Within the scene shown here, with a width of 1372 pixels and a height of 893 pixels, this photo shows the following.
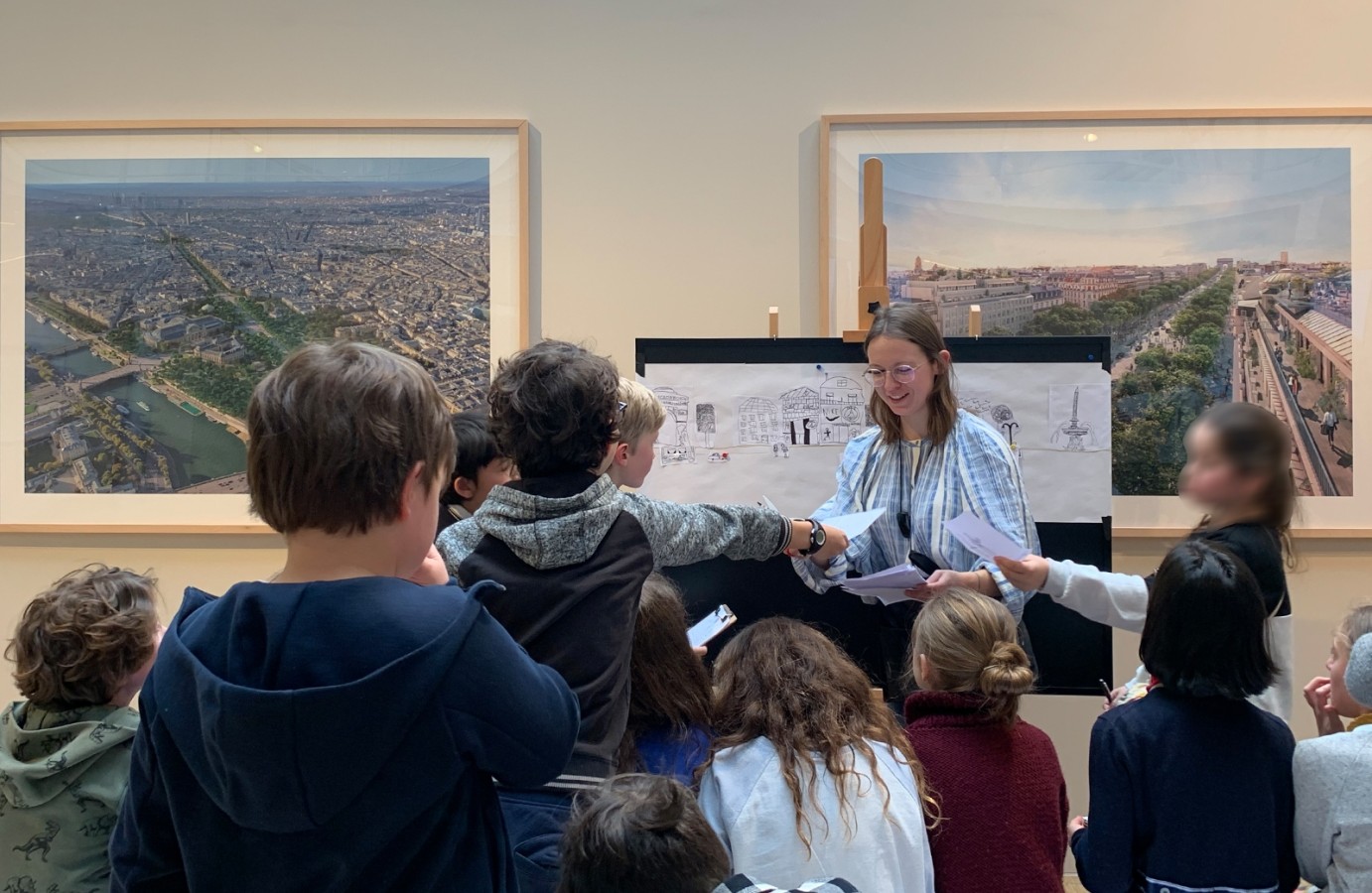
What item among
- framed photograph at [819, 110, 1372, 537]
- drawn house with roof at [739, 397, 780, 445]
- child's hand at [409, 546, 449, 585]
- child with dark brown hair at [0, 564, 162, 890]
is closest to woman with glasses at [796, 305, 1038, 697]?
drawn house with roof at [739, 397, 780, 445]

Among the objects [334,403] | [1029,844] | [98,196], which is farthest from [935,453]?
[98,196]

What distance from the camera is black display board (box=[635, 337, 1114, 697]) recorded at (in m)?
2.72

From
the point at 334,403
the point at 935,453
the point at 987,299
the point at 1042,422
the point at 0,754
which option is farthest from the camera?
the point at 987,299

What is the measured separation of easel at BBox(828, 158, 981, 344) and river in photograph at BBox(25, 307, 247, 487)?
2.12m

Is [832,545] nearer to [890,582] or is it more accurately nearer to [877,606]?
[890,582]

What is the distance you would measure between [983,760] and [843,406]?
1451 millimetres

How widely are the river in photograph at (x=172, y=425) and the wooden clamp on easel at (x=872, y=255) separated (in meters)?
2.12

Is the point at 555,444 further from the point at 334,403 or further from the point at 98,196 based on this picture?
the point at 98,196

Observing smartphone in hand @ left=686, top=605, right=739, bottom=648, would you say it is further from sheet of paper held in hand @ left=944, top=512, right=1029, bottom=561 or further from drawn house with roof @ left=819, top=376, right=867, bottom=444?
drawn house with roof @ left=819, top=376, right=867, bottom=444

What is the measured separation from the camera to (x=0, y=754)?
1.51 metres

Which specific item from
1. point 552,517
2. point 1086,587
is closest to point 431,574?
point 552,517

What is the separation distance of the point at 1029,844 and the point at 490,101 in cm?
275

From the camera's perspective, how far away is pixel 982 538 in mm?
2127

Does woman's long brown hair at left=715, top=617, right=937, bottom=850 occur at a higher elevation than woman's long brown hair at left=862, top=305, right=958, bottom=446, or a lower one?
lower
